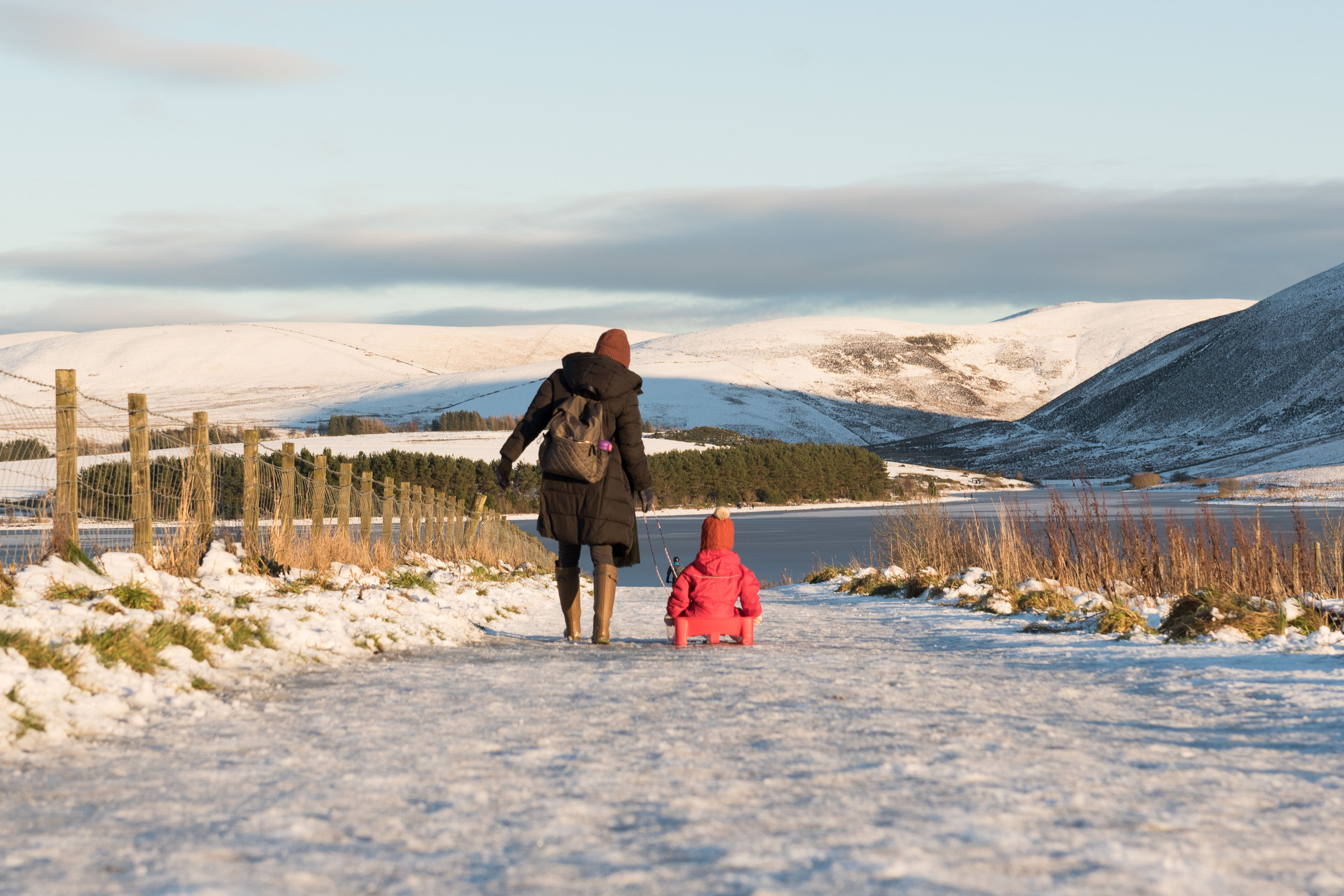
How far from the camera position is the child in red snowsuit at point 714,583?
782cm

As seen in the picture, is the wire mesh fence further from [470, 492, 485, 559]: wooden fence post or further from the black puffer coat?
the black puffer coat

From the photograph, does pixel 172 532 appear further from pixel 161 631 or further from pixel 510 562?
pixel 510 562

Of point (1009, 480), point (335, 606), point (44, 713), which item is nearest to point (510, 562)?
point (335, 606)

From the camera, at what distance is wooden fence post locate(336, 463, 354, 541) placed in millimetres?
13969

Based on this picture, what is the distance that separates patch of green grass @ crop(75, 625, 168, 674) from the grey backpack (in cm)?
257

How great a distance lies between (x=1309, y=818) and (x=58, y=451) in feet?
25.7

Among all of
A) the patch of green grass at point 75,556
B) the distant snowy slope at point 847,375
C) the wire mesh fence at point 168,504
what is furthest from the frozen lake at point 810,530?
the distant snowy slope at point 847,375

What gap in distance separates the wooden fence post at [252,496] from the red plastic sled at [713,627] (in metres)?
4.37

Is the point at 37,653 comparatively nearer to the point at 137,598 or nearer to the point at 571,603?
the point at 137,598

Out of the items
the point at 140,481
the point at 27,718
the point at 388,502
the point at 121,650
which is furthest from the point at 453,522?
the point at 27,718

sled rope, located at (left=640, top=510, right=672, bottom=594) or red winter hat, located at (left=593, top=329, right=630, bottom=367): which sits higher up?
red winter hat, located at (left=593, top=329, right=630, bottom=367)

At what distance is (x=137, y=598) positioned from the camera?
664 centimetres

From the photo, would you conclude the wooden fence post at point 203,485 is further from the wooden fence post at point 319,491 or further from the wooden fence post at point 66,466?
the wooden fence post at point 319,491

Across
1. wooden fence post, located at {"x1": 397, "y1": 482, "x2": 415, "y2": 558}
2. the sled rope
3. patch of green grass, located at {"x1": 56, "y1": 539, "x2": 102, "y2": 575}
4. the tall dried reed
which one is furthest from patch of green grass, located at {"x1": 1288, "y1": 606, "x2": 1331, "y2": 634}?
wooden fence post, located at {"x1": 397, "y1": 482, "x2": 415, "y2": 558}
